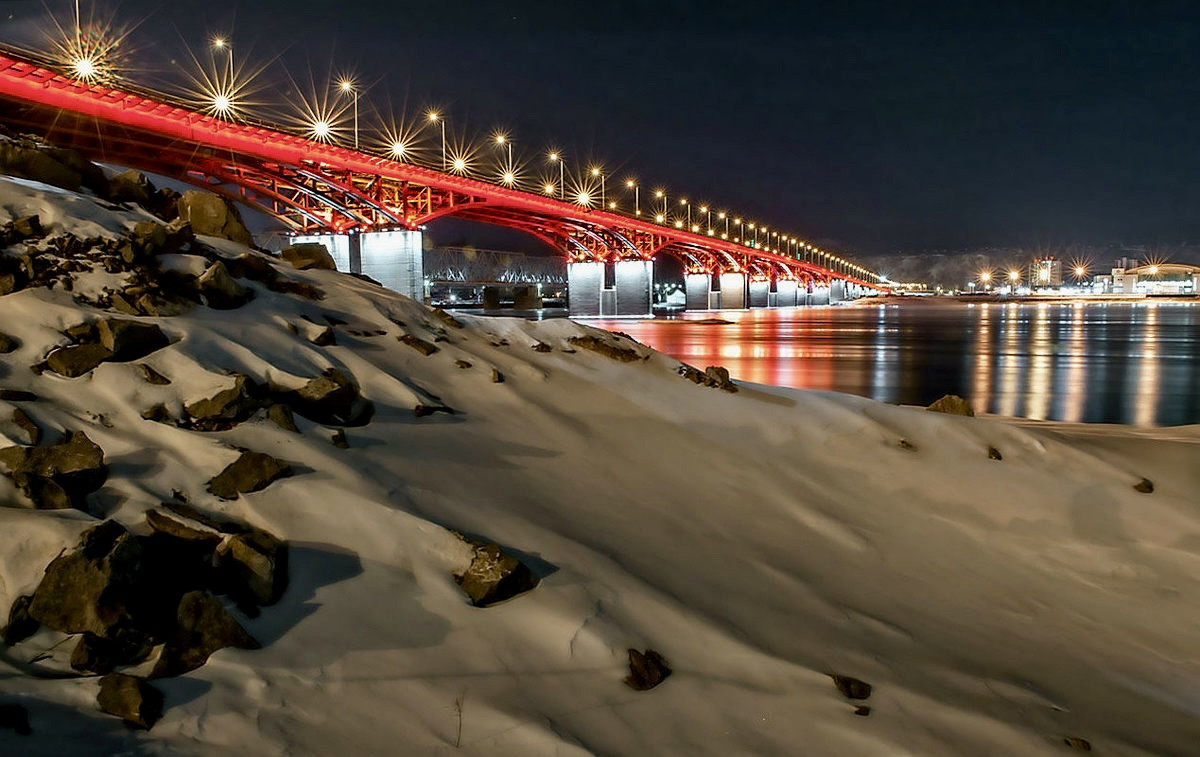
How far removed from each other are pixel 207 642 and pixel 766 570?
424cm

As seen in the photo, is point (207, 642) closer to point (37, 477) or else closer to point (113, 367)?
point (37, 477)

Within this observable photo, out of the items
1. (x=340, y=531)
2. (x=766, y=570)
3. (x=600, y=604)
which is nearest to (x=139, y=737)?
(x=340, y=531)

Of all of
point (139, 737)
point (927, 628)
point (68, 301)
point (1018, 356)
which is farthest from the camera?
point (1018, 356)

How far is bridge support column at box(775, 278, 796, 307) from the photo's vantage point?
151 m

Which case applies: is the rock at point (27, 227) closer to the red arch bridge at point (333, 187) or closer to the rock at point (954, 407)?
the rock at point (954, 407)

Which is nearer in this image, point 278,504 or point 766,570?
point 278,504

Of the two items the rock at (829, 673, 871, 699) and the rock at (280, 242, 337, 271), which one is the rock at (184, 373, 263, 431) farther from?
the rock at (280, 242, 337, 271)

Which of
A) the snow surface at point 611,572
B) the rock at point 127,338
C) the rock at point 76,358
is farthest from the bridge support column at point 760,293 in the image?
the rock at point 76,358

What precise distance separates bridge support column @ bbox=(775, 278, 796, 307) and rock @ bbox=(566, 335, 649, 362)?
5496 inches

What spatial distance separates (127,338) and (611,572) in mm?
5077

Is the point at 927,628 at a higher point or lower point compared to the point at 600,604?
lower

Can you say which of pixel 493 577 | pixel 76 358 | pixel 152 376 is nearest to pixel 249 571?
pixel 493 577

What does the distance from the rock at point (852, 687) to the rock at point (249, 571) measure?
3615mm

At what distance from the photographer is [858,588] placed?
6.15 metres
